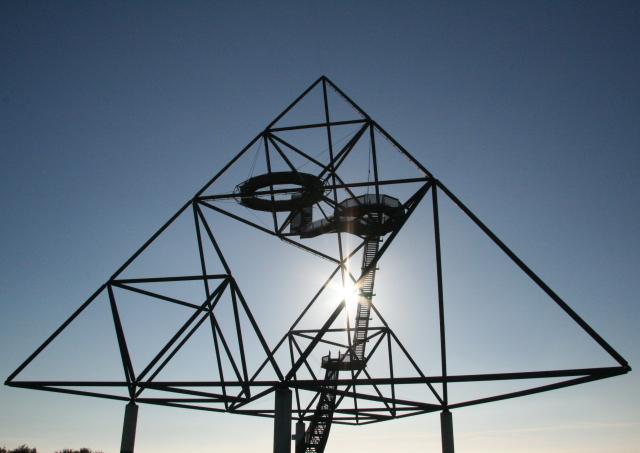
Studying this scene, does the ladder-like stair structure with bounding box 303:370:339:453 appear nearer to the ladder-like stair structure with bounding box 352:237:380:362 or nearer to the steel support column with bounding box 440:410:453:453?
the ladder-like stair structure with bounding box 352:237:380:362

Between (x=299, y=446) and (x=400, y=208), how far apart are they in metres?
15.0

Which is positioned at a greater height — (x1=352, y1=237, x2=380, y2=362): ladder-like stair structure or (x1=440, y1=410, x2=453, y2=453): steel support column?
(x1=352, y1=237, x2=380, y2=362): ladder-like stair structure

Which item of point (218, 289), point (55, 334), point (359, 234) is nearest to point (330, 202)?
point (359, 234)

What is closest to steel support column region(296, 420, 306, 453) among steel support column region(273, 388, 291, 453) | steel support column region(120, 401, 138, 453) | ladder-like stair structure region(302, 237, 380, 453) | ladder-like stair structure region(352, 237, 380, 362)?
ladder-like stair structure region(302, 237, 380, 453)

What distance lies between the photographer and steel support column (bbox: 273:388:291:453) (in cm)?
1667

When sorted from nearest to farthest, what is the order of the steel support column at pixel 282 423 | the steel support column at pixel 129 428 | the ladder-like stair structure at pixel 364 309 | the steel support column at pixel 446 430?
the steel support column at pixel 282 423 → the steel support column at pixel 129 428 → the steel support column at pixel 446 430 → the ladder-like stair structure at pixel 364 309

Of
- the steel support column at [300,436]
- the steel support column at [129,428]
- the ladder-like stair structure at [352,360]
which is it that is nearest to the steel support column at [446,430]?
the ladder-like stair structure at [352,360]

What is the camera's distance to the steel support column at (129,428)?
19105 mm

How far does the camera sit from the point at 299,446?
27.7 metres

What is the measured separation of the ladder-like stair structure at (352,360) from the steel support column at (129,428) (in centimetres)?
890

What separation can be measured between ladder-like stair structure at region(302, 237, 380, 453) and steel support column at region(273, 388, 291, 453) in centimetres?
679

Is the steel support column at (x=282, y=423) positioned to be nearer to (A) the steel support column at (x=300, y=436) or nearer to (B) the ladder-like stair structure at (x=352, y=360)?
(B) the ladder-like stair structure at (x=352, y=360)

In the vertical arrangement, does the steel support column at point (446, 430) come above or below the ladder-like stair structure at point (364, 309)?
below

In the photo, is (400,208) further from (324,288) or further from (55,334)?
(55,334)
